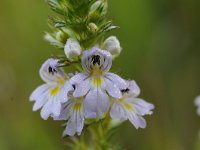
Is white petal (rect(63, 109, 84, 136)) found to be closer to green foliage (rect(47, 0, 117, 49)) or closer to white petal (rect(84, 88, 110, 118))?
white petal (rect(84, 88, 110, 118))

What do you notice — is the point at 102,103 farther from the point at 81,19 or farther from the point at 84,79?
the point at 81,19

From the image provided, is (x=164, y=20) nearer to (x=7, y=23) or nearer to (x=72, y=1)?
(x=7, y=23)

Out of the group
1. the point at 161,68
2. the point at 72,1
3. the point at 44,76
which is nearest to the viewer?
the point at 72,1

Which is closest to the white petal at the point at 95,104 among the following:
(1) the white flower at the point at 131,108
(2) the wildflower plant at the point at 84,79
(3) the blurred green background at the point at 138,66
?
(2) the wildflower plant at the point at 84,79

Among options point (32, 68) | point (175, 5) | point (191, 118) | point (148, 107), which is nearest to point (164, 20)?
point (175, 5)

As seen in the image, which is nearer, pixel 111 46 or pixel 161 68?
pixel 111 46

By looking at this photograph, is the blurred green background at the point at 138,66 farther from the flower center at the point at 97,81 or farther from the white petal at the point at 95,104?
the white petal at the point at 95,104

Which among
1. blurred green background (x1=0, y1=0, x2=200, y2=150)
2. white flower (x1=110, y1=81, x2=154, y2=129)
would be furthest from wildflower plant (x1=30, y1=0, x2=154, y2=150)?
blurred green background (x1=0, y1=0, x2=200, y2=150)
